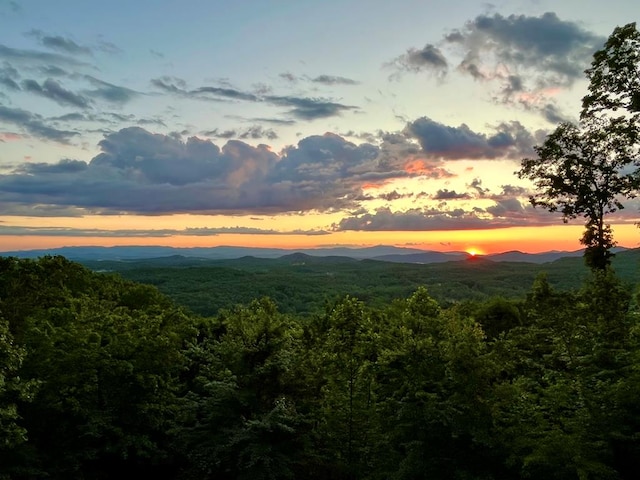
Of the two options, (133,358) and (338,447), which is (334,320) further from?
(133,358)

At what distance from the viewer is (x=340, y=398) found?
20312 millimetres

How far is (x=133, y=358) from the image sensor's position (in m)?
21.9

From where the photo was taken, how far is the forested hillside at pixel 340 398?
584 inches

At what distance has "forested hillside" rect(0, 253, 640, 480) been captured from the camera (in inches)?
584

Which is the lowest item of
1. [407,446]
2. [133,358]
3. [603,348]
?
[407,446]

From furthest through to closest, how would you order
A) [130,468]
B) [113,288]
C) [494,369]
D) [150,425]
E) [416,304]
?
[113,288] → [130,468] → [150,425] → [416,304] → [494,369]

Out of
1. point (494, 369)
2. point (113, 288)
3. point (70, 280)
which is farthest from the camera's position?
point (113, 288)

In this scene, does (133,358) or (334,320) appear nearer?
(334,320)

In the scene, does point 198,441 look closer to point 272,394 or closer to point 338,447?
point 272,394

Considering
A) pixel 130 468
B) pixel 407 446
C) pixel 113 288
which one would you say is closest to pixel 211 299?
pixel 113 288

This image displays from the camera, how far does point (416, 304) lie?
65.4 feet

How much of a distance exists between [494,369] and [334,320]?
22.6 feet

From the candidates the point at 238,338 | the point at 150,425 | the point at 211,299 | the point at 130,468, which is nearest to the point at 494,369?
the point at 238,338

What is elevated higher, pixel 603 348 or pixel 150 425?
pixel 603 348
